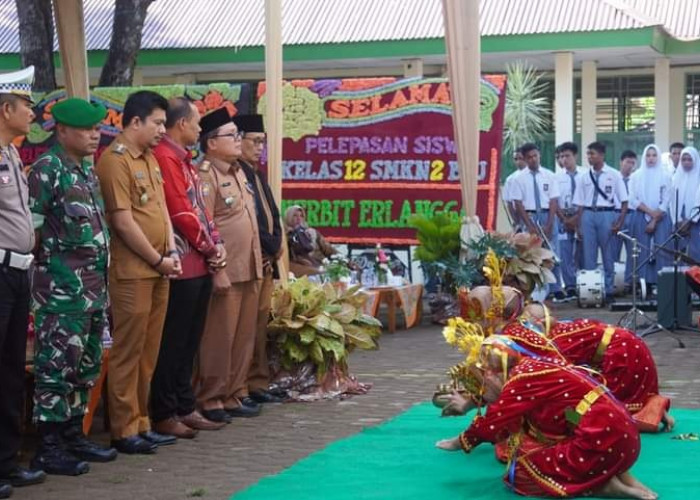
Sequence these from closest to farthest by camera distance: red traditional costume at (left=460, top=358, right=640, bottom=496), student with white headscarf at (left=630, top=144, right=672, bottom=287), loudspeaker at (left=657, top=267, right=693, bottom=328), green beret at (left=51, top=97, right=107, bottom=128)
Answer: red traditional costume at (left=460, top=358, right=640, bottom=496)
green beret at (left=51, top=97, right=107, bottom=128)
loudspeaker at (left=657, top=267, right=693, bottom=328)
student with white headscarf at (left=630, top=144, right=672, bottom=287)

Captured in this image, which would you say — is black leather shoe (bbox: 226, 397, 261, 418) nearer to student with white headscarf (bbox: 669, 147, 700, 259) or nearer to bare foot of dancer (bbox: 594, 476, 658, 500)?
bare foot of dancer (bbox: 594, 476, 658, 500)

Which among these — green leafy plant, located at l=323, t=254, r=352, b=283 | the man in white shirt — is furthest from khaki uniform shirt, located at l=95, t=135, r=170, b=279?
the man in white shirt

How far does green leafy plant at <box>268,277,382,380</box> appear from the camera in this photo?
343 inches

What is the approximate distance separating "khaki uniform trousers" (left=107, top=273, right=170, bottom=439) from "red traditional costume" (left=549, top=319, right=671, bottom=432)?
219 centimetres

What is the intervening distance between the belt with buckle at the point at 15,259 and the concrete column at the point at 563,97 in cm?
1451

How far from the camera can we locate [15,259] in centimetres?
589

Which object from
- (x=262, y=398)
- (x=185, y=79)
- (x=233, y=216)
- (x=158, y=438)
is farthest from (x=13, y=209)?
(x=185, y=79)

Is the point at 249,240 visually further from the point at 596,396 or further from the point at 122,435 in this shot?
the point at 596,396

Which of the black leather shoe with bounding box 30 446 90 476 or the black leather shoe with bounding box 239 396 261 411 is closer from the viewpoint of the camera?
the black leather shoe with bounding box 30 446 90 476

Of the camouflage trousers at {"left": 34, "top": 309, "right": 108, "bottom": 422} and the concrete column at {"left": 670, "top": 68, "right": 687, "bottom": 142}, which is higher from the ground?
the concrete column at {"left": 670, "top": 68, "right": 687, "bottom": 142}

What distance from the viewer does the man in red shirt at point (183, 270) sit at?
23.8ft

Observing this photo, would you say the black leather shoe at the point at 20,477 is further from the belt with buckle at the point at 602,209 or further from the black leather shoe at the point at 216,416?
the belt with buckle at the point at 602,209

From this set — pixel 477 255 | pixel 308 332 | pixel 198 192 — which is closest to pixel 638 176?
pixel 477 255

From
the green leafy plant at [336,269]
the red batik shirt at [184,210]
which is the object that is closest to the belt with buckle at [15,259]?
the red batik shirt at [184,210]
